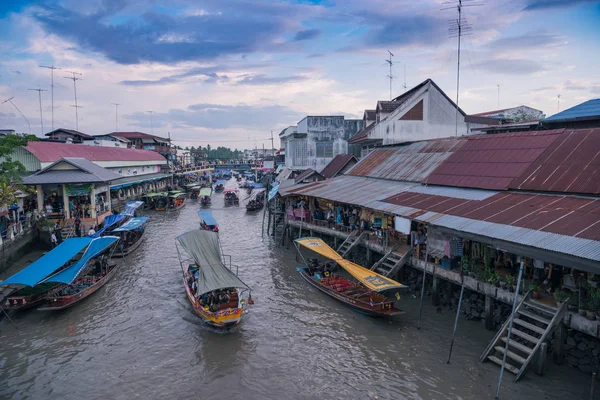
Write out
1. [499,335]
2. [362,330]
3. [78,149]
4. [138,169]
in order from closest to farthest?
1. [499,335]
2. [362,330]
3. [78,149]
4. [138,169]

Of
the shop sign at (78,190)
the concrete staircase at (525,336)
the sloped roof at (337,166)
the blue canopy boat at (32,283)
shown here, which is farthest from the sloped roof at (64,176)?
the concrete staircase at (525,336)

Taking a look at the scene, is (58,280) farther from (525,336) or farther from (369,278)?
(525,336)

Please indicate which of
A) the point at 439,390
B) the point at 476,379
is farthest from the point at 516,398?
the point at 439,390

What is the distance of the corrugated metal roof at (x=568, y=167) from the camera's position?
15008 mm

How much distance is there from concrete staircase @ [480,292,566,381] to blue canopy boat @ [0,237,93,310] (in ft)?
60.1

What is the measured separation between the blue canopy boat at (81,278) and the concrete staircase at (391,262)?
14413 millimetres

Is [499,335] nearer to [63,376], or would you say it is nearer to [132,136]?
[63,376]

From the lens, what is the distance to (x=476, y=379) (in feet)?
39.0

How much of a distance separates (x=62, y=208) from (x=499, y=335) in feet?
102

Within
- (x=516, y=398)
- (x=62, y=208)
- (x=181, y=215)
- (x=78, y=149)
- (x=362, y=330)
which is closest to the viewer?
(x=516, y=398)

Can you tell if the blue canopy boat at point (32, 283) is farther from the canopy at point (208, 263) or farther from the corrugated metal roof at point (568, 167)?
the corrugated metal roof at point (568, 167)

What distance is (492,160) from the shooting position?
19.9 metres

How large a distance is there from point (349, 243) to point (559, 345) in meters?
12.7

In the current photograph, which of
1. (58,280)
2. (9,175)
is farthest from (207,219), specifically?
(58,280)
